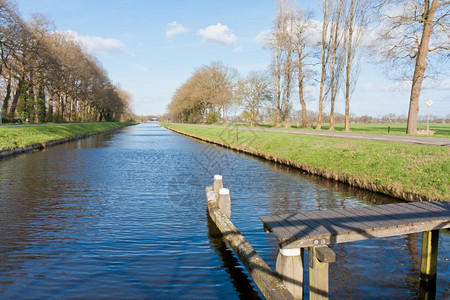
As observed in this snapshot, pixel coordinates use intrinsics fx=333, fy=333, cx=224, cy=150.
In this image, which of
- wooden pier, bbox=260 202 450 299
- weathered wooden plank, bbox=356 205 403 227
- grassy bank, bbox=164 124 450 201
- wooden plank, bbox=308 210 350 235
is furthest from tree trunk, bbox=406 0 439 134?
wooden plank, bbox=308 210 350 235

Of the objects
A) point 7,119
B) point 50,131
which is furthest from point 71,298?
point 7,119

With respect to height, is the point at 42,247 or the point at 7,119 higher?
the point at 7,119

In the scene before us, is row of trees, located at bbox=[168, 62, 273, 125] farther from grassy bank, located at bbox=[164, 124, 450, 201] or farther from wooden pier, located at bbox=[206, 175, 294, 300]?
wooden pier, located at bbox=[206, 175, 294, 300]

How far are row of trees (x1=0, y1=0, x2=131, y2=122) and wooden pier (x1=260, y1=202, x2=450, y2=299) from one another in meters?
36.9

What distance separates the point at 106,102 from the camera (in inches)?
2803

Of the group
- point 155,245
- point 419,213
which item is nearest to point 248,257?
point 155,245

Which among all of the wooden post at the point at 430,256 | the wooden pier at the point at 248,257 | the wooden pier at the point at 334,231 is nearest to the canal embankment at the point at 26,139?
the wooden pier at the point at 248,257

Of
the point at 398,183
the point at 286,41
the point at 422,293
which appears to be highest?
the point at 286,41

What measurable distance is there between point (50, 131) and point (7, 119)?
1266 centimetres

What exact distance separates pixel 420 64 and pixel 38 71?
40268 mm

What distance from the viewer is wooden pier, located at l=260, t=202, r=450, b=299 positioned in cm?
411

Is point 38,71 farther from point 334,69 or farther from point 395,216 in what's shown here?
point 395,216

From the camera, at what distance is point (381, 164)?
530 inches

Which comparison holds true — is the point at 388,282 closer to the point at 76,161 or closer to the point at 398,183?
the point at 398,183
